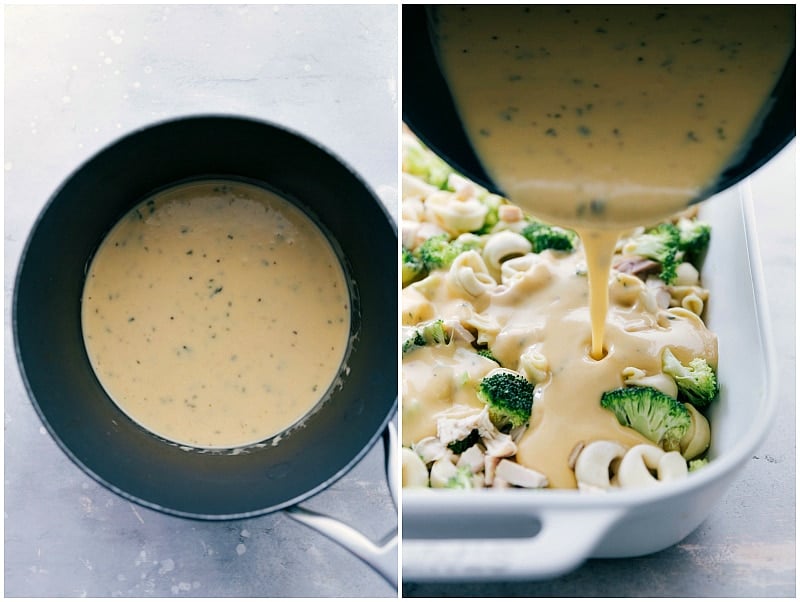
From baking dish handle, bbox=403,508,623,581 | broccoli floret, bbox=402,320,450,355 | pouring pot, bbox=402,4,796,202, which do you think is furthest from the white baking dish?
broccoli floret, bbox=402,320,450,355

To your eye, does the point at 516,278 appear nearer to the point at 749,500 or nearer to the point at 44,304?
the point at 749,500

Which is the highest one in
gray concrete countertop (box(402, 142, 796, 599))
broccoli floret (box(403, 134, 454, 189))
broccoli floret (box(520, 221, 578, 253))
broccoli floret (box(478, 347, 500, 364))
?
broccoli floret (box(403, 134, 454, 189))

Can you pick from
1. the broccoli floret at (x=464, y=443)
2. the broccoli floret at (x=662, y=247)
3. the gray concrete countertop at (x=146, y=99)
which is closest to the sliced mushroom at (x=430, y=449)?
the broccoli floret at (x=464, y=443)

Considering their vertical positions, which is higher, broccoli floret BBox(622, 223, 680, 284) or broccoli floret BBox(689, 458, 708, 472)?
broccoli floret BBox(622, 223, 680, 284)

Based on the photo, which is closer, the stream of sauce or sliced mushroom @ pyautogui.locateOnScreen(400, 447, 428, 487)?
the stream of sauce

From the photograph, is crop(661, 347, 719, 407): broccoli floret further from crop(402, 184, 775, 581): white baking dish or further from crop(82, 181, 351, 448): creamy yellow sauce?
crop(82, 181, 351, 448): creamy yellow sauce
